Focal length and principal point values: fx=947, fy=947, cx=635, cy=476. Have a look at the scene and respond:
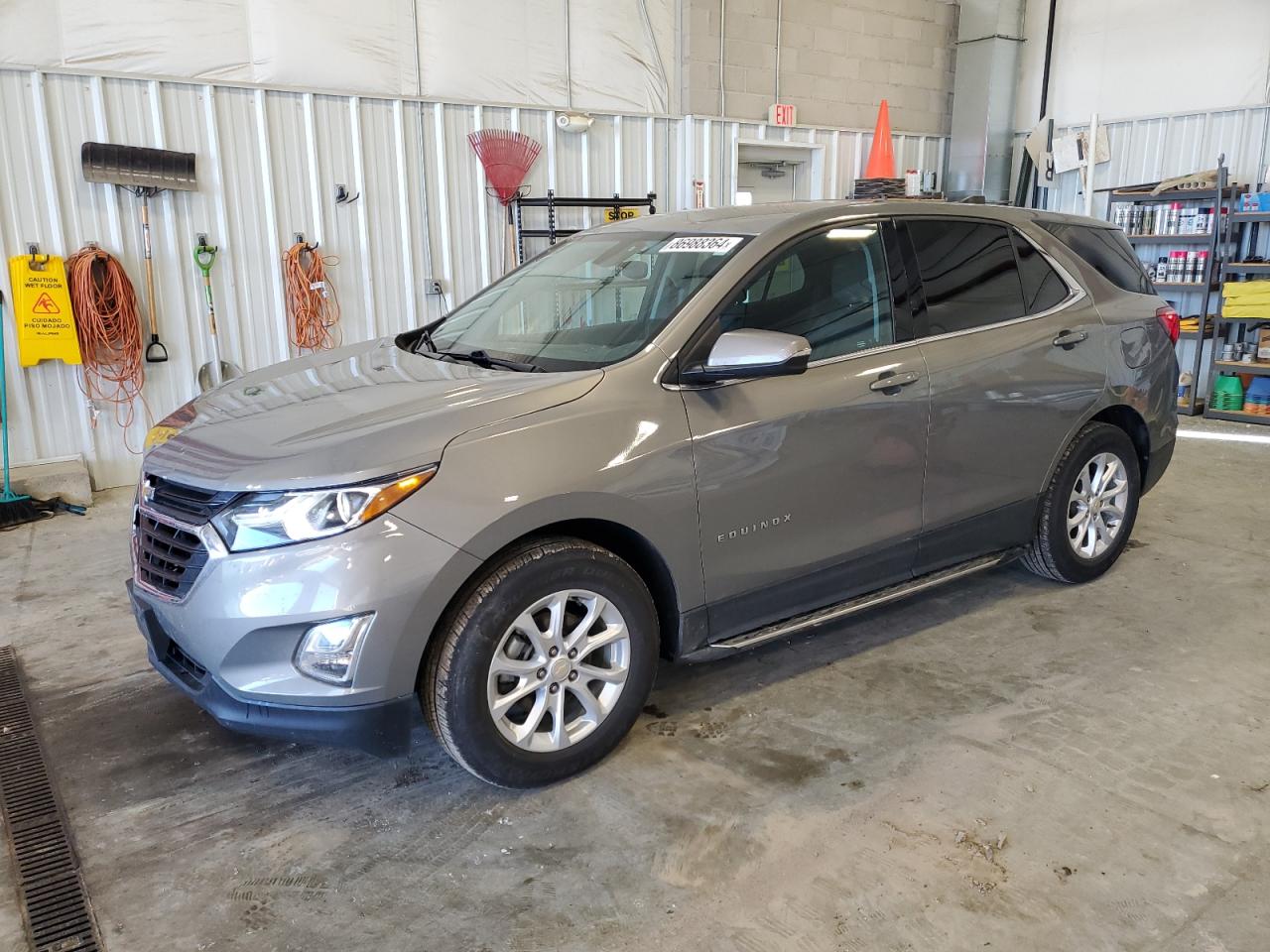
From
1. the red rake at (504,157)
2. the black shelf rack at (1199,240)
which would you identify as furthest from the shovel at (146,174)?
the black shelf rack at (1199,240)

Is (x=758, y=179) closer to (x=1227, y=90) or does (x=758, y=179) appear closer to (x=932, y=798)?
(x=1227, y=90)

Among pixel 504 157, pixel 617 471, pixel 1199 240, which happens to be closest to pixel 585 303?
pixel 617 471

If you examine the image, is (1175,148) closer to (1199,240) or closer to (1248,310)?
(1199,240)

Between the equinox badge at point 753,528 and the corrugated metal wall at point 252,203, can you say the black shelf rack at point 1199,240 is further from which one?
the equinox badge at point 753,528

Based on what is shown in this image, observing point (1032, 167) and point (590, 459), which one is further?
point (1032, 167)

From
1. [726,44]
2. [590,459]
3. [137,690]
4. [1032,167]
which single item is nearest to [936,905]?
[590,459]

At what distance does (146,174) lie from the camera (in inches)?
227

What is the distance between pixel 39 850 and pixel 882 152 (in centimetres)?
890

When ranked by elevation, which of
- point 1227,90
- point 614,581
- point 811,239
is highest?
point 1227,90

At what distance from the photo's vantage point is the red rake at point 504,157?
7.02m

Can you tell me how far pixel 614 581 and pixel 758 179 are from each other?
24.0ft

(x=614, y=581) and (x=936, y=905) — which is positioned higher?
(x=614, y=581)

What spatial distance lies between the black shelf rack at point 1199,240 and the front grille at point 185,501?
7.59 m

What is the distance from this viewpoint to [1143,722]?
2.89 metres
